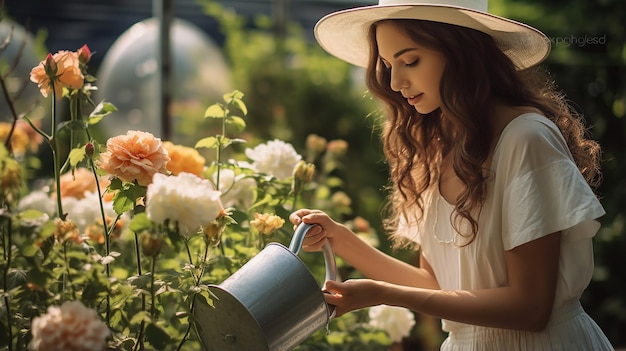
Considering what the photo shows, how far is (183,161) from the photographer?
6.09 feet

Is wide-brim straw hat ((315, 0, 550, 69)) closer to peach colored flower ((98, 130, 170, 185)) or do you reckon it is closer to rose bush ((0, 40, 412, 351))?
rose bush ((0, 40, 412, 351))

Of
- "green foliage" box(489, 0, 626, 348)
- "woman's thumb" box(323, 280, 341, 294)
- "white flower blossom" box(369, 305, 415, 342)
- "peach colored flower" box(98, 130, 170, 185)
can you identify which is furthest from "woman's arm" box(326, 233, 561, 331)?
"green foliage" box(489, 0, 626, 348)

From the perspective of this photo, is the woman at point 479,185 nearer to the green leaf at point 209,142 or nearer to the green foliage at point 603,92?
the green leaf at point 209,142

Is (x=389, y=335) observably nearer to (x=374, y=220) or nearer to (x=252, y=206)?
(x=252, y=206)

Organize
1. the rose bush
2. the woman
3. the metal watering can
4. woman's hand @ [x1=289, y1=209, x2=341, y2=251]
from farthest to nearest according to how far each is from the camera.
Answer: woman's hand @ [x1=289, y1=209, x2=341, y2=251]
the woman
the metal watering can
the rose bush

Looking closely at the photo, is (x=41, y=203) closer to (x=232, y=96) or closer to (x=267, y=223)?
(x=232, y=96)

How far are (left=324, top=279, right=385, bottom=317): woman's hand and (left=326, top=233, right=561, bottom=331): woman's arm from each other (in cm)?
4

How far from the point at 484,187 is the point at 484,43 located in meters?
0.28

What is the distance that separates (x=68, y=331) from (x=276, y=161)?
955 millimetres

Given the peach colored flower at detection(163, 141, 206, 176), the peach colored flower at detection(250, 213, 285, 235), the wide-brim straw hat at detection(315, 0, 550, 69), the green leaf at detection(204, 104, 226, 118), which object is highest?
the wide-brim straw hat at detection(315, 0, 550, 69)

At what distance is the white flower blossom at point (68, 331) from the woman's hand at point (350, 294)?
1.46 ft

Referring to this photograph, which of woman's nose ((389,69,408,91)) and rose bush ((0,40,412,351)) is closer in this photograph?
rose bush ((0,40,412,351))

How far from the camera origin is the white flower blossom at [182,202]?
46.8 inches

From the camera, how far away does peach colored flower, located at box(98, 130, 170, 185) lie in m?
1.38
